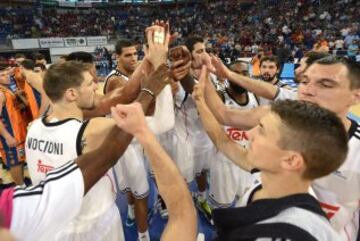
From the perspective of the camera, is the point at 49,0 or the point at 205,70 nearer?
the point at 205,70

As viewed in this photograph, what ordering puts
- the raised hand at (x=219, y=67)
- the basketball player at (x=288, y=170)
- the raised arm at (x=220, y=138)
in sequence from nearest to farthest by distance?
the basketball player at (x=288, y=170)
the raised arm at (x=220, y=138)
the raised hand at (x=219, y=67)

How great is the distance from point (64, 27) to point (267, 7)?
18450 millimetres

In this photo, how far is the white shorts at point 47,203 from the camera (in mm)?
1376

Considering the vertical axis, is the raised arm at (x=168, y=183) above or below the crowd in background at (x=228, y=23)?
above

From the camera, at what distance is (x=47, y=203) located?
1502 millimetres

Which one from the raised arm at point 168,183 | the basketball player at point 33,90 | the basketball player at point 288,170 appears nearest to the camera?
the basketball player at point 288,170

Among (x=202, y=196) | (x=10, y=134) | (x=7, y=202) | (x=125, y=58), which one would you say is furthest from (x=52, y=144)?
(x=10, y=134)

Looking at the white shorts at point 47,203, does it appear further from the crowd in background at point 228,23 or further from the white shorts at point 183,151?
the crowd in background at point 228,23

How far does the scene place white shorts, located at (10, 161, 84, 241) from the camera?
4.51ft

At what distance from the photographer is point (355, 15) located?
23219mm

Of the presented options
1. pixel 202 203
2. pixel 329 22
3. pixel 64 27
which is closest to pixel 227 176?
Result: pixel 202 203

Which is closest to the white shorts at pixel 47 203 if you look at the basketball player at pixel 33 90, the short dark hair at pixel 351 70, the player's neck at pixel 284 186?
the player's neck at pixel 284 186

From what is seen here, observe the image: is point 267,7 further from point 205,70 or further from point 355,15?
point 205,70

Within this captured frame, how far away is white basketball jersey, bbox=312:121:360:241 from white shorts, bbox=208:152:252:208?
1.66m
